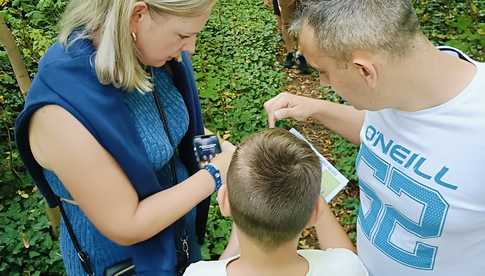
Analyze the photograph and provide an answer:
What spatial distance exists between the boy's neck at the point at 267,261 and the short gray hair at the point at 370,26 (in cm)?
63

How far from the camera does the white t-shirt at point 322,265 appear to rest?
154 centimetres

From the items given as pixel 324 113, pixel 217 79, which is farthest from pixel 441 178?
pixel 217 79

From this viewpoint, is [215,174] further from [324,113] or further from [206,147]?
[324,113]

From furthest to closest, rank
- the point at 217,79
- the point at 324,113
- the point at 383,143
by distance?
the point at 217,79, the point at 324,113, the point at 383,143

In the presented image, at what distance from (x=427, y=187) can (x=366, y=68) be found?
41cm

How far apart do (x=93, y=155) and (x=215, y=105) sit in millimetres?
4148

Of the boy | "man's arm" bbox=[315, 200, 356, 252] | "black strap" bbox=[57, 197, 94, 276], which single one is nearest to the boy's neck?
the boy

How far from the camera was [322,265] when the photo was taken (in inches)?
61.5

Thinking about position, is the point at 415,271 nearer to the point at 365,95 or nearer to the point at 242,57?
the point at 365,95

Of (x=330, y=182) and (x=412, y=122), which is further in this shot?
(x=330, y=182)

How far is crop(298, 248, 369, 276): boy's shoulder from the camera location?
1.55 metres

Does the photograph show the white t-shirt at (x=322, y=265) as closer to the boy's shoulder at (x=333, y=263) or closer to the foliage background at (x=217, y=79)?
the boy's shoulder at (x=333, y=263)

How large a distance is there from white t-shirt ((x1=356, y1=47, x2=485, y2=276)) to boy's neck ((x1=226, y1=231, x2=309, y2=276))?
0.43 metres

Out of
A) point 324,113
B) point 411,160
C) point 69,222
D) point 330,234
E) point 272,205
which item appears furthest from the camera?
point 324,113
